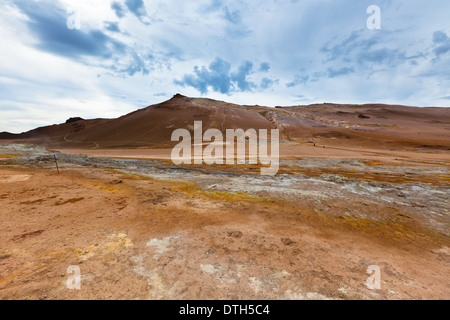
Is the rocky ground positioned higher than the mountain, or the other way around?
the mountain

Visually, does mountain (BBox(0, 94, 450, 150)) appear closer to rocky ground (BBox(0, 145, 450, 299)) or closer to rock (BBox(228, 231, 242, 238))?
rocky ground (BBox(0, 145, 450, 299))

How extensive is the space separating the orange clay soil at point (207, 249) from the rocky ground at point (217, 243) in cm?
3

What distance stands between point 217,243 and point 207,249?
1.19 feet

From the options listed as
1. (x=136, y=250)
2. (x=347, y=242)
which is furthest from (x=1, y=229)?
(x=347, y=242)

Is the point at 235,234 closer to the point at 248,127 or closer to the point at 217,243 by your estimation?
the point at 217,243

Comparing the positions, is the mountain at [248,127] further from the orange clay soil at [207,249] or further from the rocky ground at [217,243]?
the orange clay soil at [207,249]

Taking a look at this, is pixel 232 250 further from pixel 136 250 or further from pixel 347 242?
pixel 347 242

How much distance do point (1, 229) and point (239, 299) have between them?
22.0 ft

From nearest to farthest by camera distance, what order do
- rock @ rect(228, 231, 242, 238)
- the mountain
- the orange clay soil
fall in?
the orange clay soil → rock @ rect(228, 231, 242, 238) → the mountain

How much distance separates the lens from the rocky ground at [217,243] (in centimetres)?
340

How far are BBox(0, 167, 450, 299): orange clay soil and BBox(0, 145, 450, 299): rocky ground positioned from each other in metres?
0.03

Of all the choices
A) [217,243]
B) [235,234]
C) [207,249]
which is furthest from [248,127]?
[207,249]

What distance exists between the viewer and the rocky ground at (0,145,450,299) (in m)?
3.40

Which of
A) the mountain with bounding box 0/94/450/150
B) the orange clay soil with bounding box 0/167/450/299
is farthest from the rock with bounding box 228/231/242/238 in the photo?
the mountain with bounding box 0/94/450/150
